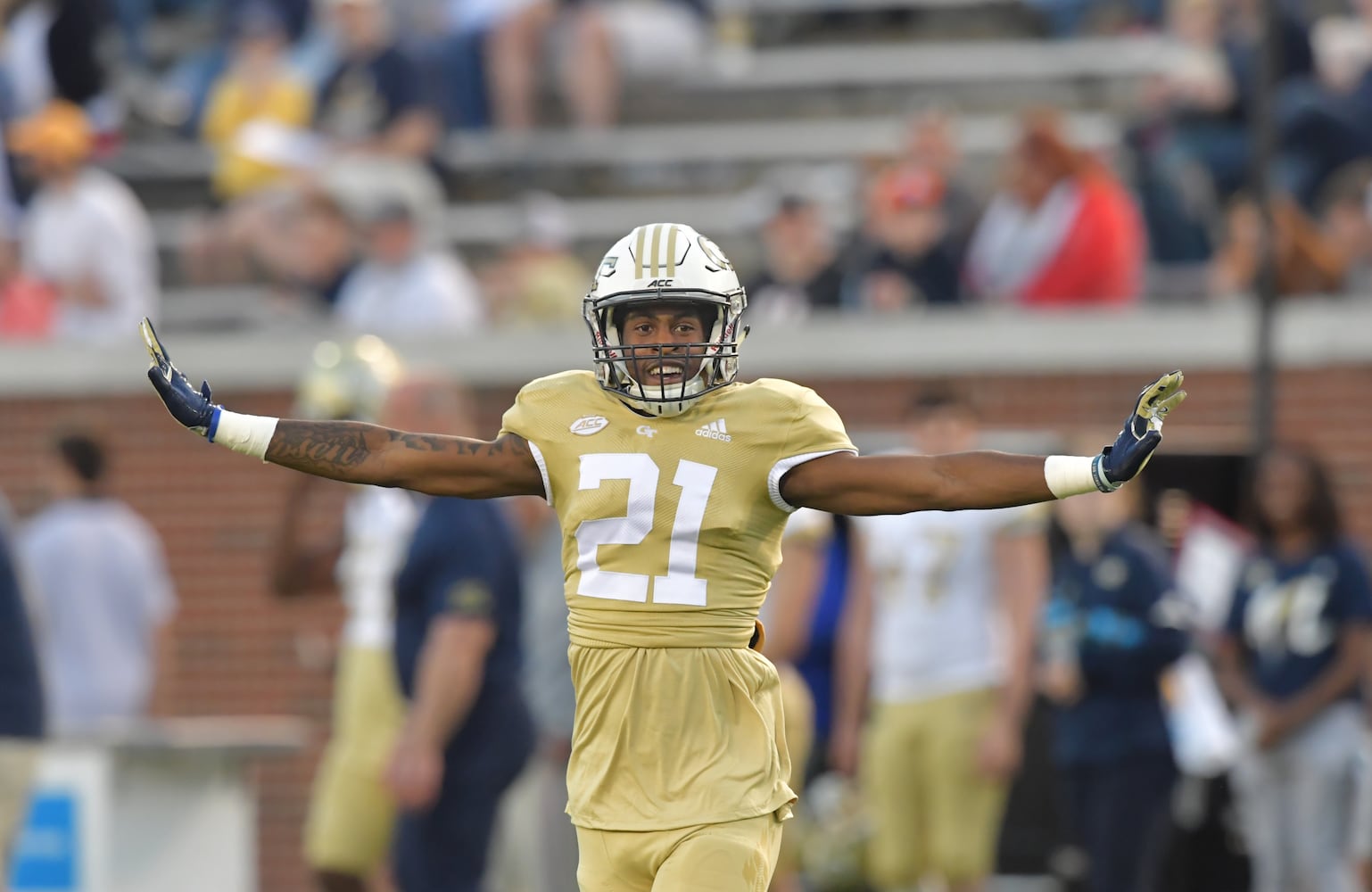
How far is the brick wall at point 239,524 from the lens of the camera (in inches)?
443

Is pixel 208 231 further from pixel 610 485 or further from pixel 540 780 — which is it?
pixel 610 485

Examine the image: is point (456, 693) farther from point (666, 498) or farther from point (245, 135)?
point (245, 135)

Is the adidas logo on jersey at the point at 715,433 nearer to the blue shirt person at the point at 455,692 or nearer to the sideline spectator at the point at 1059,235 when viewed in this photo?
the blue shirt person at the point at 455,692

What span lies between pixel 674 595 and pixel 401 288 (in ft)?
22.6

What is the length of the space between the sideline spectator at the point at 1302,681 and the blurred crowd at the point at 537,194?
135 cm

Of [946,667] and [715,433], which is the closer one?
[715,433]

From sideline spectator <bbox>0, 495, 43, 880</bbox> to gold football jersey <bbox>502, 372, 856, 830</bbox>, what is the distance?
312 centimetres

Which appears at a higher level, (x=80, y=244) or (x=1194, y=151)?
(x=1194, y=151)

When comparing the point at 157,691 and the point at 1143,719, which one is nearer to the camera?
the point at 1143,719

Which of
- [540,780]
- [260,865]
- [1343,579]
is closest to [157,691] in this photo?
[260,865]

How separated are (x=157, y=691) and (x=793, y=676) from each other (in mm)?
3635

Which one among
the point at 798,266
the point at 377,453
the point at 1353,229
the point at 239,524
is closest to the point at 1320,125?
the point at 1353,229

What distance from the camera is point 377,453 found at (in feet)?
17.7

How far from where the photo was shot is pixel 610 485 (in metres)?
5.27
